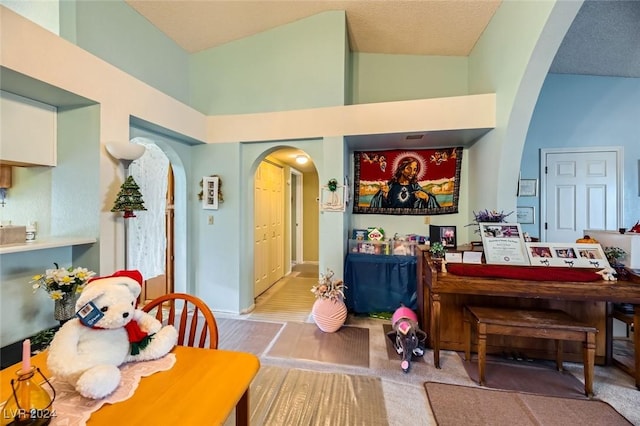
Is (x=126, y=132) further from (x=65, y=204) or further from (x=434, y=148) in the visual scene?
(x=434, y=148)

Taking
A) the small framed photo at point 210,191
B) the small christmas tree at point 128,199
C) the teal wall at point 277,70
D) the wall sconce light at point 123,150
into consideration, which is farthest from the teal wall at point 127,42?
the small christmas tree at point 128,199

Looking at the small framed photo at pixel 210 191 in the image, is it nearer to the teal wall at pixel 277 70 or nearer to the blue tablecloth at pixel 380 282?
the teal wall at pixel 277 70

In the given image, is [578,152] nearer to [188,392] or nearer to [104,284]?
[188,392]

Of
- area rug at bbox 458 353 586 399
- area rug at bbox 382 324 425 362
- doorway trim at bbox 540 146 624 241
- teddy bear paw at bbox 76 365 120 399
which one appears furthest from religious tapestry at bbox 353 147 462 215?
teddy bear paw at bbox 76 365 120 399

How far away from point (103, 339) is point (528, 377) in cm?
276

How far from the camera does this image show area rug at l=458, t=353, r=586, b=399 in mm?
1949

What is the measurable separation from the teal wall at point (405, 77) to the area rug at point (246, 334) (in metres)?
3.12

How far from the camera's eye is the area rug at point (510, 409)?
1.66m

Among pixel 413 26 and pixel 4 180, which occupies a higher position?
pixel 413 26

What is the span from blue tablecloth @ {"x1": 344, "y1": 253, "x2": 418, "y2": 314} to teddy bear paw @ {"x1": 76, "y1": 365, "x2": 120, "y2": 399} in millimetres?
2574

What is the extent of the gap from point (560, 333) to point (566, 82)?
3.52 metres

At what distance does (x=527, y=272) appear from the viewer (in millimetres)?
2066

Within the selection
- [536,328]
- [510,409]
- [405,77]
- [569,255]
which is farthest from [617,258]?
[405,77]

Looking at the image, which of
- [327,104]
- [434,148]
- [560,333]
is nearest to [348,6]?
[327,104]
